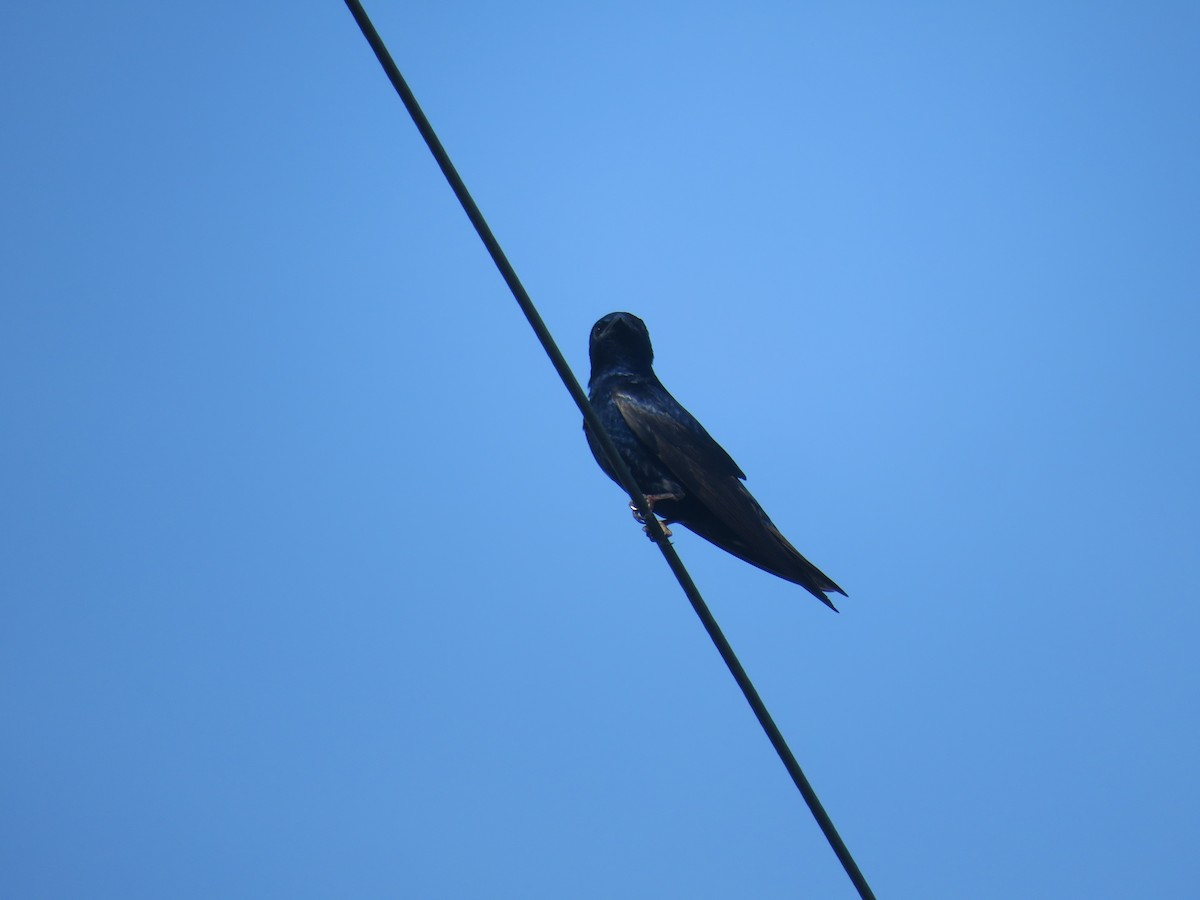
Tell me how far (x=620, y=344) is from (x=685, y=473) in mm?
1089

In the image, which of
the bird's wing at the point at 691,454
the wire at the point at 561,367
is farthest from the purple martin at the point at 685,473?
the wire at the point at 561,367

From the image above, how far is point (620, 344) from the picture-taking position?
7.09m

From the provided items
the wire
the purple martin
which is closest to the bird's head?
the purple martin

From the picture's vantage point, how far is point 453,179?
3307mm

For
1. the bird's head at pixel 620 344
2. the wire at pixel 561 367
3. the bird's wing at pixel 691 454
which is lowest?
the wire at pixel 561 367

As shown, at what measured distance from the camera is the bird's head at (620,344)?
7.09 meters

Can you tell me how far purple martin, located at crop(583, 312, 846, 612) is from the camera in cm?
605

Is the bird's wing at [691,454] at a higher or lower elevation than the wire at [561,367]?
higher

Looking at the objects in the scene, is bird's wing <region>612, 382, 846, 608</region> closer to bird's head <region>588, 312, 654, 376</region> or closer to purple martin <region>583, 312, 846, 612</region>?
purple martin <region>583, 312, 846, 612</region>

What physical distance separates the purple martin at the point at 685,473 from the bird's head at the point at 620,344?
0.08m

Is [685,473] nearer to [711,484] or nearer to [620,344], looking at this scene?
[711,484]

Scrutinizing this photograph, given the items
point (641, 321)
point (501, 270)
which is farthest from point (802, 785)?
point (641, 321)

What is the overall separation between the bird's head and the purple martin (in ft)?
0.25

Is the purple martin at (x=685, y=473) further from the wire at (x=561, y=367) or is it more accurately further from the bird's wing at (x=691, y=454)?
the wire at (x=561, y=367)
